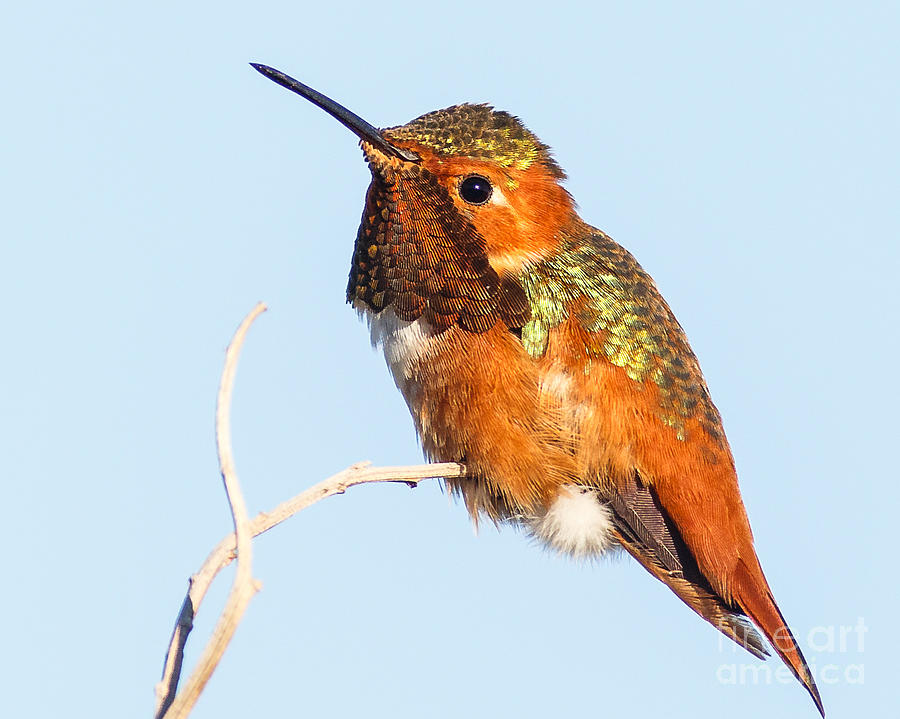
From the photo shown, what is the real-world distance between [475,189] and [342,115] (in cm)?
74

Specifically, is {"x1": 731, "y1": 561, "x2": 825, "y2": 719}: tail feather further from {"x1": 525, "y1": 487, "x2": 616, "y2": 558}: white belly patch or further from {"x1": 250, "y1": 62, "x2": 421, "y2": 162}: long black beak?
{"x1": 250, "y1": 62, "x2": 421, "y2": 162}: long black beak

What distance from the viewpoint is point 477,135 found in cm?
493

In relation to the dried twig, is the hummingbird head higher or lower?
higher

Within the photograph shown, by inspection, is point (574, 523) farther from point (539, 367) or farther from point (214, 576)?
point (214, 576)

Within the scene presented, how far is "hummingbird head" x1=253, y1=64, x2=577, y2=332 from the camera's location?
4.76 metres

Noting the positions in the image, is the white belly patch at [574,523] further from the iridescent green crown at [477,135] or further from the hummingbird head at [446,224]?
the iridescent green crown at [477,135]

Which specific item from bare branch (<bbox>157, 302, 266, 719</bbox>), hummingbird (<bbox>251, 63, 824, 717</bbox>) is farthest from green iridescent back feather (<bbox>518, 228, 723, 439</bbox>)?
bare branch (<bbox>157, 302, 266, 719</bbox>)

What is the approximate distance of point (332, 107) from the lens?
4465mm

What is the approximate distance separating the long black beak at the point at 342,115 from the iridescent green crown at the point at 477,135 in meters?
0.08

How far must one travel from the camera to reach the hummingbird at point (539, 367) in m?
4.76

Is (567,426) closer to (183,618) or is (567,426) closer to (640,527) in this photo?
(640,527)

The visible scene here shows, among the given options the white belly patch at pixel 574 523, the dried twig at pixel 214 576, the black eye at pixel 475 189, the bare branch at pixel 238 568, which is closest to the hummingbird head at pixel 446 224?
the black eye at pixel 475 189

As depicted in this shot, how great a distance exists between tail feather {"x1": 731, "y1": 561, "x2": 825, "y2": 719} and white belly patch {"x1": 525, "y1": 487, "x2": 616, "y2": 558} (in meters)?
0.63

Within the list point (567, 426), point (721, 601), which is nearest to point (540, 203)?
point (567, 426)
